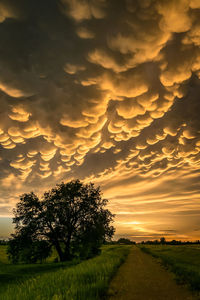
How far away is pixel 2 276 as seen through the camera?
14.3 metres

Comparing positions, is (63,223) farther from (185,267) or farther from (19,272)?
(185,267)

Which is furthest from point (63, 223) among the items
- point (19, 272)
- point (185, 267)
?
point (185, 267)

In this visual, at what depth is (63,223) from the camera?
30344mm

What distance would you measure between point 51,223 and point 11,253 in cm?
718

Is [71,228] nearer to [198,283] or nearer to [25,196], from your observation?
[25,196]

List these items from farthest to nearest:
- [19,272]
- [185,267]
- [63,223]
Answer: [63,223], [19,272], [185,267]

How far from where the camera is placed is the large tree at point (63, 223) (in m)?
29.0

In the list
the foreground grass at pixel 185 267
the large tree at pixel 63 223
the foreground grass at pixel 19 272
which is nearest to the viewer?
the foreground grass at pixel 185 267

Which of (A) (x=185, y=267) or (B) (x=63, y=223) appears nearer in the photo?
(A) (x=185, y=267)

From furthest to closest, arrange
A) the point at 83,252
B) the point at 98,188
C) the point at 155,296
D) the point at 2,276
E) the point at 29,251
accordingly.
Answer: the point at 98,188
the point at 83,252
the point at 29,251
the point at 2,276
the point at 155,296

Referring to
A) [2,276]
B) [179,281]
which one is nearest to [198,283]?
[179,281]

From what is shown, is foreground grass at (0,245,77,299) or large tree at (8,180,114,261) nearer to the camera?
foreground grass at (0,245,77,299)

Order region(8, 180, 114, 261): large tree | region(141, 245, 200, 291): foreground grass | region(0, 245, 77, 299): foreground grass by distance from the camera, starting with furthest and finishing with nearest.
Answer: region(8, 180, 114, 261): large tree < region(0, 245, 77, 299): foreground grass < region(141, 245, 200, 291): foreground grass

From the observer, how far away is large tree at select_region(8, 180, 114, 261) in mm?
29000
